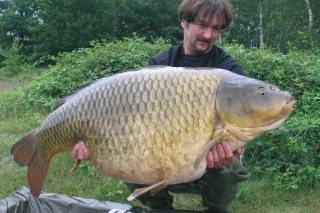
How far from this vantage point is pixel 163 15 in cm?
2611

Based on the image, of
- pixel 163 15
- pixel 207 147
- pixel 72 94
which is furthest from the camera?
pixel 163 15

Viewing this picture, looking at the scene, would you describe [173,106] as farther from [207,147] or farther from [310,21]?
[310,21]

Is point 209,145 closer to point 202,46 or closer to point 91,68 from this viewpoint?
point 202,46

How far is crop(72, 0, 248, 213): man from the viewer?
1.70 meters

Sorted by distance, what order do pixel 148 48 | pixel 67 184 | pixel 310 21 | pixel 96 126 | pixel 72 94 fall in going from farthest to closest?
pixel 310 21
pixel 148 48
pixel 67 184
pixel 72 94
pixel 96 126

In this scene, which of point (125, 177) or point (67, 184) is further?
point (67, 184)

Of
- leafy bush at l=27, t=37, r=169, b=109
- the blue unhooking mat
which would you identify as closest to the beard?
the blue unhooking mat

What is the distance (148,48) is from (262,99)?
138 inches

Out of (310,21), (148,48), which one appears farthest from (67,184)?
(310,21)

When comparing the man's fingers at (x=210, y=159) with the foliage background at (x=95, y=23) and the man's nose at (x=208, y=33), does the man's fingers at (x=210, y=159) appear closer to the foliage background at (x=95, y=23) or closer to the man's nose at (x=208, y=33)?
the man's nose at (x=208, y=33)

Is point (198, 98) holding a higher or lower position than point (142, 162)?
higher

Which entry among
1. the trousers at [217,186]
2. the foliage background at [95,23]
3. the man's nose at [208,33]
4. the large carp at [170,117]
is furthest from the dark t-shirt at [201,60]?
the foliage background at [95,23]

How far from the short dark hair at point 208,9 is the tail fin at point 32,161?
0.87 m

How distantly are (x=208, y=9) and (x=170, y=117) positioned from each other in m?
0.79
